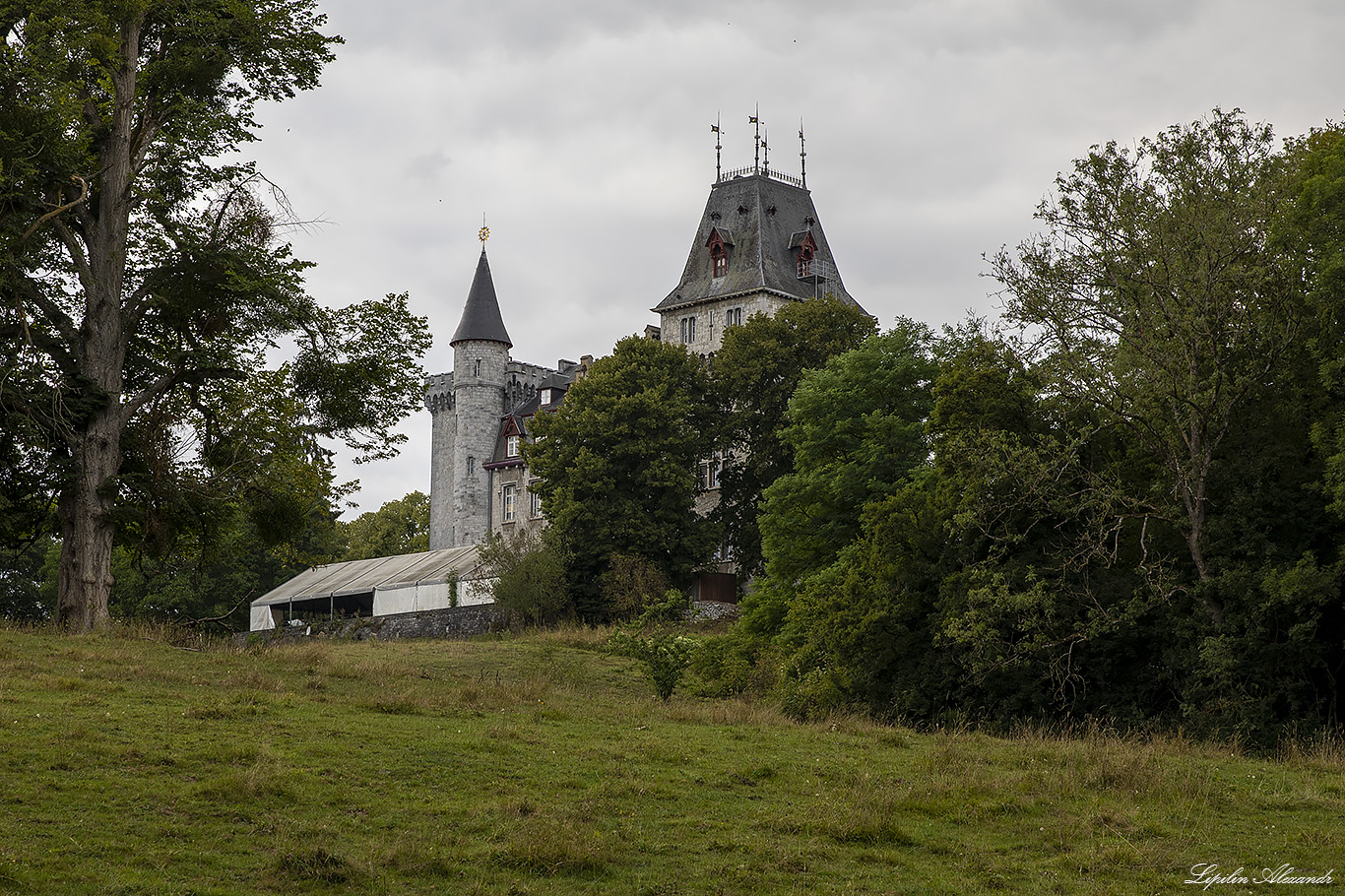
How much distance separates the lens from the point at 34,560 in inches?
3088

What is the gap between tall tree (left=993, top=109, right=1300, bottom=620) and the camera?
78.7 ft

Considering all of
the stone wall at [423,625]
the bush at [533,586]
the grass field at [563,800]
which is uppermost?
the bush at [533,586]

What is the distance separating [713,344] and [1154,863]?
62924mm

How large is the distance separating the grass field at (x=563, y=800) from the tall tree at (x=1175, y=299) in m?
7.18

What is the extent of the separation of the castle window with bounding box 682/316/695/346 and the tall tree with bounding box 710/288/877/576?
14472mm

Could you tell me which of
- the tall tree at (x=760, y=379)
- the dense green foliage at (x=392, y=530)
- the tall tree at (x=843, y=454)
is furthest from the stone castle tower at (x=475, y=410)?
the tall tree at (x=843, y=454)

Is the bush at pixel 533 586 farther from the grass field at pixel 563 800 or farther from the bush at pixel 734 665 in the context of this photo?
the grass field at pixel 563 800

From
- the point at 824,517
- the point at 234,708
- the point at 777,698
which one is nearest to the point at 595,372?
the point at 824,517

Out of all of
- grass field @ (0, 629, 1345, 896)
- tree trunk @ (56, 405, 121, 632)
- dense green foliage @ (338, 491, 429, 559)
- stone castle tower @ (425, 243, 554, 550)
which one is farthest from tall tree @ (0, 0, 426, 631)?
dense green foliage @ (338, 491, 429, 559)

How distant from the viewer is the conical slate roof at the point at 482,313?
8625cm

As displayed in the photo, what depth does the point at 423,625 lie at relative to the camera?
52156 millimetres

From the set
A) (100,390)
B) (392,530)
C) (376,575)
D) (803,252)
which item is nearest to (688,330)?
(803,252)

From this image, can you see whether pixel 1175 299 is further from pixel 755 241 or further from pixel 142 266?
pixel 755 241

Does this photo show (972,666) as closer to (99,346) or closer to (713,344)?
(99,346)
